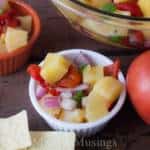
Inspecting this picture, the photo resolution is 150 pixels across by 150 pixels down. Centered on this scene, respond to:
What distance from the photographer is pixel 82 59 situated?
0.98m

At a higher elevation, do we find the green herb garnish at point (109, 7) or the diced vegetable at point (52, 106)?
the green herb garnish at point (109, 7)

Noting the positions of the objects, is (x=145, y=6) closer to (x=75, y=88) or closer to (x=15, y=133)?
(x=75, y=88)

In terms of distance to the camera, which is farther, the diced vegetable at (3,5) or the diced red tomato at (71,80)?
the diced vegetable at (3,5)

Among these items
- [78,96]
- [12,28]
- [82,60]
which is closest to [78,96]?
[78,96]

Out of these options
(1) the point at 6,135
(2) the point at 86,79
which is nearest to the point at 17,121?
(1) the point at 6,135

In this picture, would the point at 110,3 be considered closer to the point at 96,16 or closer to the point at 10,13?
the point at 96,16

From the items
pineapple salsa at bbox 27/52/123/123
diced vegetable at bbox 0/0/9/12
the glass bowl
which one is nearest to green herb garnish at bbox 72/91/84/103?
pineapple salsa at bbox 27/52/123/123

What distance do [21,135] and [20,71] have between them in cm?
21

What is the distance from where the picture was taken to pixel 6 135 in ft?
2.83

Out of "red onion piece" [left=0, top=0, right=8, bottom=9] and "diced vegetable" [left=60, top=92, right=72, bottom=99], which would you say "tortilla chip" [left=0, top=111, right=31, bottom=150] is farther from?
"red onion piece" [left=0, top=0, right=8, bottom=9]

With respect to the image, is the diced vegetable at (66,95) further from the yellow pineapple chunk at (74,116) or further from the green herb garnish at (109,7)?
the green herb garnish at (109,7)

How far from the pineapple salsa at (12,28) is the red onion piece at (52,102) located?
14 cm

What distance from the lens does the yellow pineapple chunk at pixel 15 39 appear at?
3.21 ft

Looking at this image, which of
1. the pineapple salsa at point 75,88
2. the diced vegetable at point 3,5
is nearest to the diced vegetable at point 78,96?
the pineapple salsa at point 75,88
